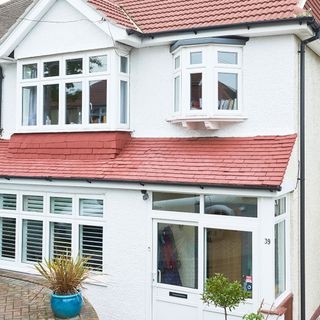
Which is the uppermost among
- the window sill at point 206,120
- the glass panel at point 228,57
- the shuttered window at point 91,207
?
the glass panel at point 228,57

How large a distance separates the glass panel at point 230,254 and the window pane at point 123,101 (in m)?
3.72

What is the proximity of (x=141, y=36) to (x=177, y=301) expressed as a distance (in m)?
6.18

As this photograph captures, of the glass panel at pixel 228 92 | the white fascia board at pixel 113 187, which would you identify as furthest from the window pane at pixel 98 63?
the glass panel at pixel 228 92

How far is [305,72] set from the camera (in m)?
10.6

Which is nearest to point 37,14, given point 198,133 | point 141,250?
point 198,133

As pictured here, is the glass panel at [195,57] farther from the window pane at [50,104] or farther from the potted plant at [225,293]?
the potted plant at [225,293]

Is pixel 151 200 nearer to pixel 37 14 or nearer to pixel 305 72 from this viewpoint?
pixel 305 72

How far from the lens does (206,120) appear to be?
33.4ft

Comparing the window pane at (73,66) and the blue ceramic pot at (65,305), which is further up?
the window pane at (73,66)

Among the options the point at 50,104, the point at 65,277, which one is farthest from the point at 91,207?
the point at 50,104

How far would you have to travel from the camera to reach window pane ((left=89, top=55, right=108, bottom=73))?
11306 mm

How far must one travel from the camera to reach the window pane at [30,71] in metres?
12.3

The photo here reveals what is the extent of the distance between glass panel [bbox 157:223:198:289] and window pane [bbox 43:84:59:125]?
168 inches

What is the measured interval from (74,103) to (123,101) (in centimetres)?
130
